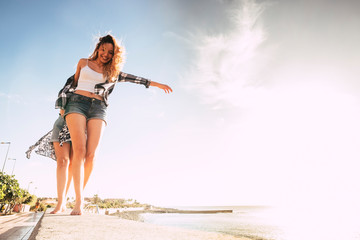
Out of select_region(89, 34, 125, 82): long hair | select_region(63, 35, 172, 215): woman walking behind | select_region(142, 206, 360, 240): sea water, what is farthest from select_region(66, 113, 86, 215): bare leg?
select_region(142, 206, 360, 240): sea water

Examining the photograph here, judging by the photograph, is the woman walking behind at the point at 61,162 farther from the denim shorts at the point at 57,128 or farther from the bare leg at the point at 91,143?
the bare leg at the point at 91,143

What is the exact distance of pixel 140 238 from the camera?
2.40 feet

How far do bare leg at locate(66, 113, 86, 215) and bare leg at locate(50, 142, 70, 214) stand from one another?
461mm

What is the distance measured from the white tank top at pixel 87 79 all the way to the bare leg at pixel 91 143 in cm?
44

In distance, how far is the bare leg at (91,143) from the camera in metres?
2.39

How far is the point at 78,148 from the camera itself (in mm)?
2242

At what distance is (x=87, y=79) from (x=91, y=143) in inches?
32.7

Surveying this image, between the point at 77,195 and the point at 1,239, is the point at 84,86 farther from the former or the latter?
the point at 1,239

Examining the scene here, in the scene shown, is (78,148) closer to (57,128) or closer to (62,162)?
(62,162)

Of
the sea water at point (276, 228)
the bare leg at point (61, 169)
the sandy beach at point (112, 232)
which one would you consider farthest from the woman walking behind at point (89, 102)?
the sea water at point (276, 228)

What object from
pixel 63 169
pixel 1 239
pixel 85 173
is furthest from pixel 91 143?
pixel 1 239

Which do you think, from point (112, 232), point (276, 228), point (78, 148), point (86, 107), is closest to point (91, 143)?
point (78, 148)

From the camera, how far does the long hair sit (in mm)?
2699

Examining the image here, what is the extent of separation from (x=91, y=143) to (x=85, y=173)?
0.38m
